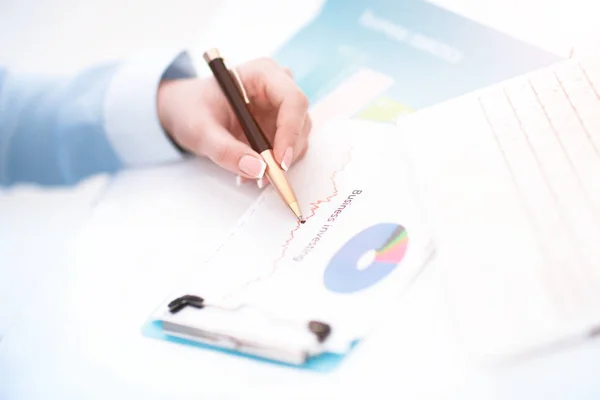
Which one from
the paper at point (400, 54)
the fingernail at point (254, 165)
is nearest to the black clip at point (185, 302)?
the fingernail at point (254, 165)

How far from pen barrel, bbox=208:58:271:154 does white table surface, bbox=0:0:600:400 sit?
4 cm

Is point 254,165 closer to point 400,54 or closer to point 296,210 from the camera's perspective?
point 296,210

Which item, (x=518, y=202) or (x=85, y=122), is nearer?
(x=518, y=202)

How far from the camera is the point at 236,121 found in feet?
1.76

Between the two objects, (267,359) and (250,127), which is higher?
(250,127)

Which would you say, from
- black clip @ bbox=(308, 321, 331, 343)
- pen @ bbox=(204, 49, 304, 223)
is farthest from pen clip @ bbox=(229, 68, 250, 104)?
black clip @ bbox=(308, 321, 331, 343)

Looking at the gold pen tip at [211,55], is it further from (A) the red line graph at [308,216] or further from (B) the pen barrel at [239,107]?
(A) the red line graph at [308,216]

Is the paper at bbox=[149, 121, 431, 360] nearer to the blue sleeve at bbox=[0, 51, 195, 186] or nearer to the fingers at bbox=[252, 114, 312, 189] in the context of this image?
the fingers at bbox=[252, 114, 312, 189]

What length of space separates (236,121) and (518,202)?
0.25 meters

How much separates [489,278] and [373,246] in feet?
0.29

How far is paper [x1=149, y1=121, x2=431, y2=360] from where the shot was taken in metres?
0.38

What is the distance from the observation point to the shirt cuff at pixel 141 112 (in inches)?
21.4

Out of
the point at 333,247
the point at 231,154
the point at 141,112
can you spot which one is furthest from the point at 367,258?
the point at 141,112

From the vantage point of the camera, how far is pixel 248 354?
0.38 m
